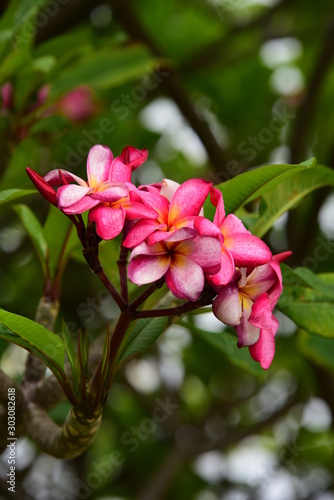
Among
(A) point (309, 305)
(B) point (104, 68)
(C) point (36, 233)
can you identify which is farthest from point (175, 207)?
(B) point (104, 68)

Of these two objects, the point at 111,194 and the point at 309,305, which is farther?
the point at 309,305

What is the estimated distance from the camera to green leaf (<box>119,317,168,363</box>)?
906 millimetres

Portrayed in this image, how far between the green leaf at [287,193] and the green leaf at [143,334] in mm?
214

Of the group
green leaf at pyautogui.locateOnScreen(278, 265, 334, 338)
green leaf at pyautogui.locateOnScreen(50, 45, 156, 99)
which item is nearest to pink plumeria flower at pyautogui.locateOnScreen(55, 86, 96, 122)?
green leaf at pyautogui.locateOnScreen(50, 45, 156, 99)

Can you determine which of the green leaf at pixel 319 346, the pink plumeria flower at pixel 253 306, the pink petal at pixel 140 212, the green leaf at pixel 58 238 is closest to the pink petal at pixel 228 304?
the pink plumeria flower at pixel 253 306

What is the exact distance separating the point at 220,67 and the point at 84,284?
911 millimetres

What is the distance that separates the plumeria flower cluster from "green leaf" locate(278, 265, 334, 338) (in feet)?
0.83

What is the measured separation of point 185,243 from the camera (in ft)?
2.28

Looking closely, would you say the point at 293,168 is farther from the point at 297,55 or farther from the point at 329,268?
the point at 297,55

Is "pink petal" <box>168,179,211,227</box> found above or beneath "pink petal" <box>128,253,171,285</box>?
above

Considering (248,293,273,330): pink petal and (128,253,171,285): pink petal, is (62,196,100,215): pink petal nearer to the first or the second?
(128,253,171,285): pink petal

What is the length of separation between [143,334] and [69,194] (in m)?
0.28

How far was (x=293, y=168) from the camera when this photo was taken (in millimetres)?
843

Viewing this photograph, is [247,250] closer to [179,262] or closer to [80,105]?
[179,262]
